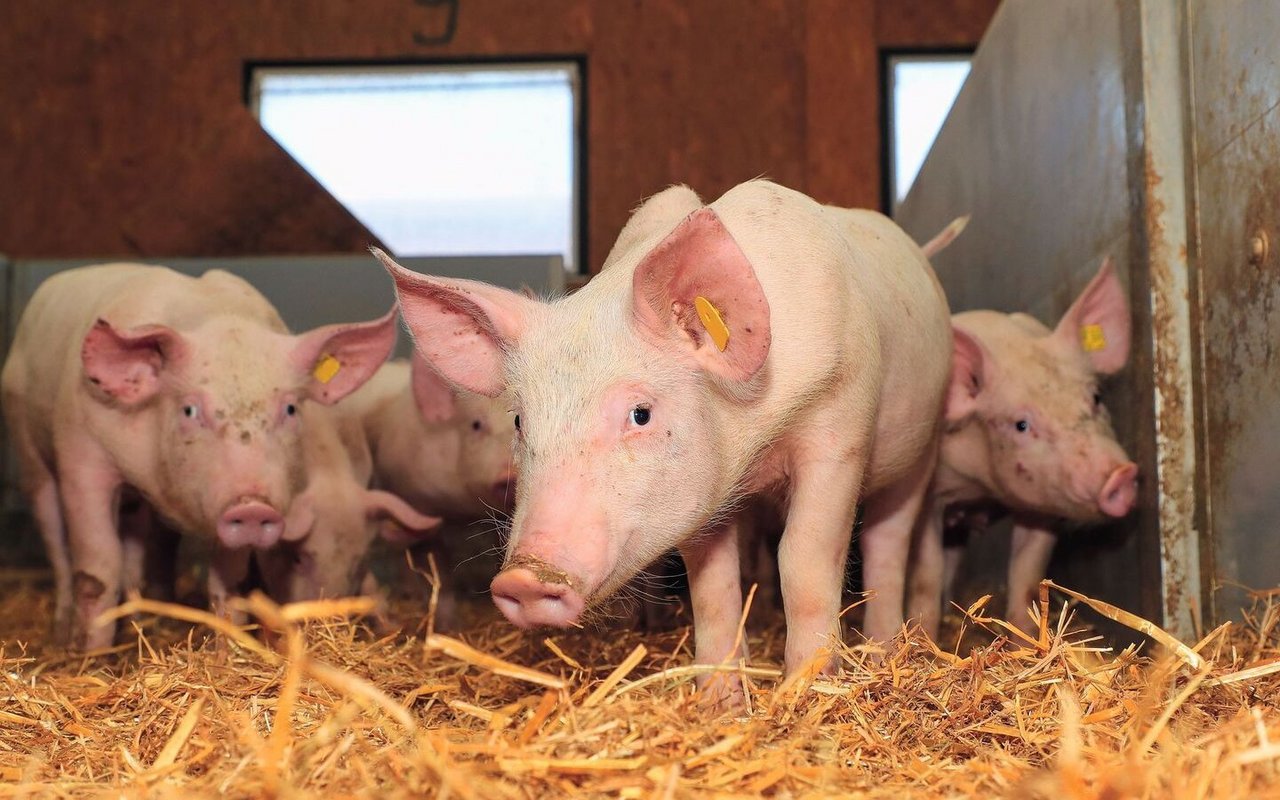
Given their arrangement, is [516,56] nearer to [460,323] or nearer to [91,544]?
[91,544]

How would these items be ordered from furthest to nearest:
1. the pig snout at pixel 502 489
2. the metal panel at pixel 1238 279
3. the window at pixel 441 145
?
the window at pixel 441 145 < the pig snout at pixel 502 489 < the metal panel at pixel 1238 279

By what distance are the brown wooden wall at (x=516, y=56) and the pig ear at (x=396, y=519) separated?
5.07 meters

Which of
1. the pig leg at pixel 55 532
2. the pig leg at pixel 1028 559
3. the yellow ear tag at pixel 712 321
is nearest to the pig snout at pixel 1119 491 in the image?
the pig leg at pixel 1028 559

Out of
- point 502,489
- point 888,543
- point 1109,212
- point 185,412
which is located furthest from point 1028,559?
point 185,412

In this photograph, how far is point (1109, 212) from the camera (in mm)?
4168

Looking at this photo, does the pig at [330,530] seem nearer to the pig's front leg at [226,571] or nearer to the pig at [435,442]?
the pig's front leg at [226,571]

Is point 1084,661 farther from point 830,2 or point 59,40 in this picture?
point 59,40

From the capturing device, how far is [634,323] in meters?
2.73

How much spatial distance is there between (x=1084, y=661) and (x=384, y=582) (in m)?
4.56

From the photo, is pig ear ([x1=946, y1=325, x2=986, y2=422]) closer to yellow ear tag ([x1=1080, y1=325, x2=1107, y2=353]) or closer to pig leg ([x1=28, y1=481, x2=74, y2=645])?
yellow ear tag ([x1=1080, y1=325, x2=1107, y2=353])

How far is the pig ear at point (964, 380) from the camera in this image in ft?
14.4

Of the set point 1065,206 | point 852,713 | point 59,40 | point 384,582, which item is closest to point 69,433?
point 384,582

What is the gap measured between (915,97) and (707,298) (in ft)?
26.3

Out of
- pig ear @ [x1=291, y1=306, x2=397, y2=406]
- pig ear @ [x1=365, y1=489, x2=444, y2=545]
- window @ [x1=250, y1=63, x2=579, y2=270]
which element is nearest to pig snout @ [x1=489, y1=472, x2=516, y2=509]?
pig ear @ [x1=365, y1=489, x2=444, y2=545]
